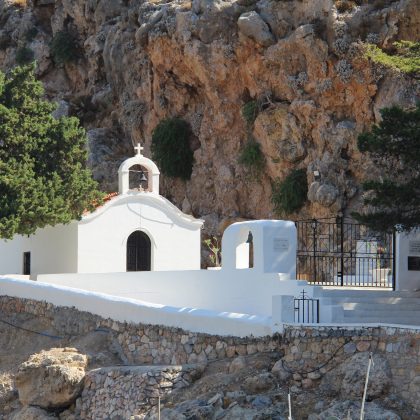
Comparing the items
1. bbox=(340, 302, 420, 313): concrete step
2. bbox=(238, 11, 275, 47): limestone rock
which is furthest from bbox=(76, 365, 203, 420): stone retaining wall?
bbox=(238, 11, 275, 47): limestone rock

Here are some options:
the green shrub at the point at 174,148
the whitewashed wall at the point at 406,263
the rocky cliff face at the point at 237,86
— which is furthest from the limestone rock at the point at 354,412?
the green shrub at the point at 174,148

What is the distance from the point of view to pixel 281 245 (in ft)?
85.4

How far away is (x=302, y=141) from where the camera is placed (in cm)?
4600

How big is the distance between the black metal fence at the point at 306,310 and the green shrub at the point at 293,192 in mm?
22935

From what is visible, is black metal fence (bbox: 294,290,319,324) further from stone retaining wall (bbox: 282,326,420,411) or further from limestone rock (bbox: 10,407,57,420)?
limestone rock (bbox: 10,407,57,420)

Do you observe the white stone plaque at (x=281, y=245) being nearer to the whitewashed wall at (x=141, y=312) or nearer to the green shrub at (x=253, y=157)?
→ the whitewashed wall at (x=141, y=312)

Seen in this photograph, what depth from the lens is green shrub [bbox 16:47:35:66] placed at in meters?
61.9

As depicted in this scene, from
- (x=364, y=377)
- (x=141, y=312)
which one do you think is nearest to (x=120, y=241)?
(x=141, y=312)

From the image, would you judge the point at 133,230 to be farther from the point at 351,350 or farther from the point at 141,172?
the point at 351,350

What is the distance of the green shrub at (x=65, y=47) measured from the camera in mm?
60781

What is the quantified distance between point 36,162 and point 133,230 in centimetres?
427

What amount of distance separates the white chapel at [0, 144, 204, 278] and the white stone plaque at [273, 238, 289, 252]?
11.3 metres

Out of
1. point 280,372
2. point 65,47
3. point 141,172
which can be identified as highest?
point 65,47

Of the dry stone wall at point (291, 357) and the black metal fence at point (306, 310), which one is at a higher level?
the black metal fence at point (306, 310)
